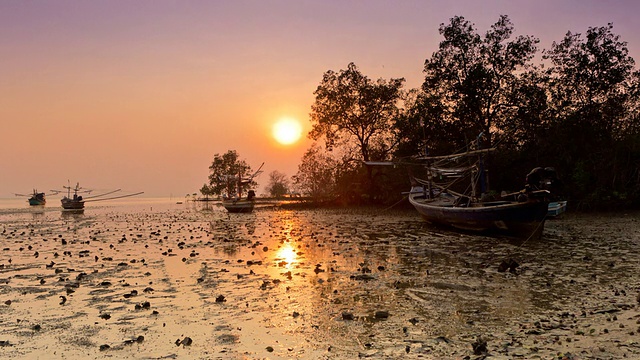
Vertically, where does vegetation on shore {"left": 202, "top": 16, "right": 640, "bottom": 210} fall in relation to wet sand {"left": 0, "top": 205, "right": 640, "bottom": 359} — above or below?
above

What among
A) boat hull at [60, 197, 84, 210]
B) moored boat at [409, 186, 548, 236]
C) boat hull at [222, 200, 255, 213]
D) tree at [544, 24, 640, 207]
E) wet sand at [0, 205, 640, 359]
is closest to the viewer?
wet sand at [0, 205, 640, 359]

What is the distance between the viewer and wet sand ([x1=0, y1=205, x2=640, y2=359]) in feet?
21.8

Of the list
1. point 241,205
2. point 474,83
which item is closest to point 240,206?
point 241,205

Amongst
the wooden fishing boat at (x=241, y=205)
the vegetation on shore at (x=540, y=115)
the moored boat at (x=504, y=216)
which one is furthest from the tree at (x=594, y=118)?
the wooden fishing boat at (x=241, y=205)

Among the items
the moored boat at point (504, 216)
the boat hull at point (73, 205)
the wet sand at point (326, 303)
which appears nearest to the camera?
the wet sand at point (326, 303)

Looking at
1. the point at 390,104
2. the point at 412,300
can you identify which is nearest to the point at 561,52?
the point at 390,104

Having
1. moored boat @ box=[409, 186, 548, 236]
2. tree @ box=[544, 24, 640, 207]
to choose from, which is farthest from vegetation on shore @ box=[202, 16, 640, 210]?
moored boat @ box=[409, 186, 548, 236]

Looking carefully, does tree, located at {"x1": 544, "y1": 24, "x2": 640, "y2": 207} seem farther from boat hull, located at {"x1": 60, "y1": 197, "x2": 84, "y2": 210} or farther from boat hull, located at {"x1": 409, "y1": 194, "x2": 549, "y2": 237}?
boat hull, located at {"x1": 60, "y1": 197, "x2": 84, "y2": 210}

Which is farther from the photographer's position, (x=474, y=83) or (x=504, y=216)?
(x=474, y=83)

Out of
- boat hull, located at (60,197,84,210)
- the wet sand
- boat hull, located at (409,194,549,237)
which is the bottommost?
the wet sand

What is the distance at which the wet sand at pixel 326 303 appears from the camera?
6.65 meters

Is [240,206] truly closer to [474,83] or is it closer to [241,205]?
[241,205]

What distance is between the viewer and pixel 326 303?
369 inches

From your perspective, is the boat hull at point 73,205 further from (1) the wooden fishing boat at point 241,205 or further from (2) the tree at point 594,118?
(2) the tree at point 594,118
